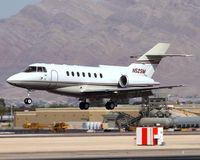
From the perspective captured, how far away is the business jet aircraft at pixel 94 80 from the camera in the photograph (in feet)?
315

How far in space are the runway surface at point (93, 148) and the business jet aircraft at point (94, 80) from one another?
580 cm

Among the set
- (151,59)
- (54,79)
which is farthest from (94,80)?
(151,59)

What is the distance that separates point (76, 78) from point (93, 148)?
68.1ft

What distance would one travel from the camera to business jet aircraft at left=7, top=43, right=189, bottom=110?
315 feet

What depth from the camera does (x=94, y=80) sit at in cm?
10138

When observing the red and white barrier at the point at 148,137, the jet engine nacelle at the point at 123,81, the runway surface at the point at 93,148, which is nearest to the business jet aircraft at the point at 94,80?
the jet engine nacelle at the point at 123,81

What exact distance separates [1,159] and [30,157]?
3618 mm

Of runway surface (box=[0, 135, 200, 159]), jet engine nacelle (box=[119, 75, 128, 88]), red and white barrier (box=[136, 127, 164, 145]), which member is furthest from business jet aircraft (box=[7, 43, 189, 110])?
red and white barrier (box=[136, 127, 164, 145])

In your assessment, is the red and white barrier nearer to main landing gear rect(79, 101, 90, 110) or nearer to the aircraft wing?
the aircraft wing

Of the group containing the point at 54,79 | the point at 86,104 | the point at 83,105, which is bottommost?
the point at 83,105

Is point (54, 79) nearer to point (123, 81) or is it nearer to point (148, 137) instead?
point (123, 81)

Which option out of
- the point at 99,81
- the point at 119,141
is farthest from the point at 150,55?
the point at 119,141

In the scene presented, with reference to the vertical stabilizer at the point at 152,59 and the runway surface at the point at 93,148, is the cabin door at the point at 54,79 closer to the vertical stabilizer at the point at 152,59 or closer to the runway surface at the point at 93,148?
the runway surface at the point at 93,148

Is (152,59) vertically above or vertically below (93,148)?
above
